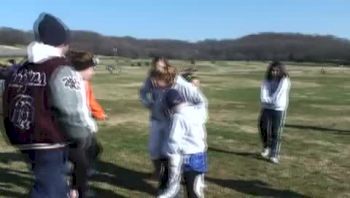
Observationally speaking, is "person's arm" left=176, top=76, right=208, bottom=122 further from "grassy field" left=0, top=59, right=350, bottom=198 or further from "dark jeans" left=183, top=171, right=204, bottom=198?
"grassy field" left=0, top=59, right=350, bottom=198

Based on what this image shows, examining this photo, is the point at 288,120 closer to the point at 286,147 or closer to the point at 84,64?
the point at 286,147

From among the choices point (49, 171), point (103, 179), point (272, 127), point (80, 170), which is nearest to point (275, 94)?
point (272, 127)

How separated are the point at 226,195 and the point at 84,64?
10.4 feet

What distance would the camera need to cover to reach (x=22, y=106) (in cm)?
518

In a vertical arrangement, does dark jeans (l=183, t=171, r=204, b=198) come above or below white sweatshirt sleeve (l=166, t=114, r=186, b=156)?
below

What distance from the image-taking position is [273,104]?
44.1 ft

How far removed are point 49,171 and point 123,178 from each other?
5.72 metres

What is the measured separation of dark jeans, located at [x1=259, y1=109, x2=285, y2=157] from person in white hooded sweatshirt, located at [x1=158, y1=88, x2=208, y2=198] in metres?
5.58

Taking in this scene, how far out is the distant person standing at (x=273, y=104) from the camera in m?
13.3

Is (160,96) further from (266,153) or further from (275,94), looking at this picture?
(266,153)

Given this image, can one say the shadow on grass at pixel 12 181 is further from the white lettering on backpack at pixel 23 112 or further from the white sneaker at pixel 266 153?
the white sneaker at pixel 266 153

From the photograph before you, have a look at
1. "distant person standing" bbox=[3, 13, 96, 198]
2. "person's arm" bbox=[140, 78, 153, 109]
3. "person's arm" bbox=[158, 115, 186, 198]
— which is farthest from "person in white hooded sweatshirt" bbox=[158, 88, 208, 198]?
"distant person standing" bbox=[3, 13, 96, 198]

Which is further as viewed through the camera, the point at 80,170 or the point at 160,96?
the point at 160,96

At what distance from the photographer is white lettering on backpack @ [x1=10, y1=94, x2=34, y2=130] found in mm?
5160
